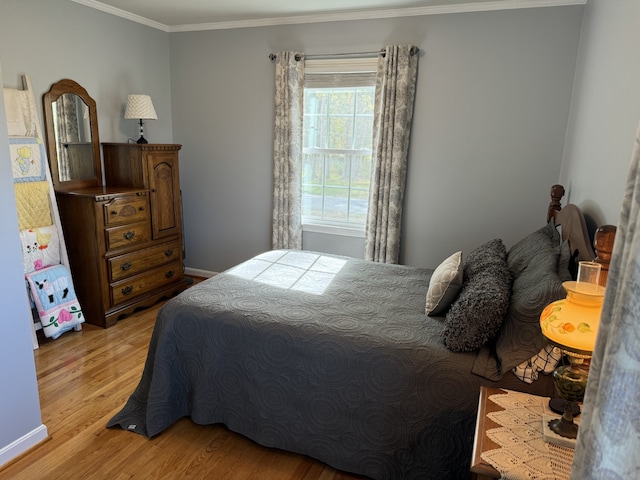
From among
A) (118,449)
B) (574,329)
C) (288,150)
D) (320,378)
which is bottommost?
(118,449)

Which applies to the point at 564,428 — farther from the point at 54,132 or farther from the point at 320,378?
the point at 54,132

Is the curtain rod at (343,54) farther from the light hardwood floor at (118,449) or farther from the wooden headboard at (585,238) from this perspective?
the light hardwood floor at (118,449)

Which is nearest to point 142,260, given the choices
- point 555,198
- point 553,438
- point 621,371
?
point 555,198

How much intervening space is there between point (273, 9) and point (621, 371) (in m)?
3.64

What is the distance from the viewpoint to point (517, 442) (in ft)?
4.17

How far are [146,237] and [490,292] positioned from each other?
292 centimetres

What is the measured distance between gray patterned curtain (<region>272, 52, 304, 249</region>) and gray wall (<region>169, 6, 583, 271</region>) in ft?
0.51

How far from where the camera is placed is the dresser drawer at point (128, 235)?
3.40m

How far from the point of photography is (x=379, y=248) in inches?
149

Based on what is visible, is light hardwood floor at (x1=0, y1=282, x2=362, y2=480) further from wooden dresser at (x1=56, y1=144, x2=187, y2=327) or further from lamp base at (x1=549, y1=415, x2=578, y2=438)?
lamp base at (x1=549, y1=415, x2=578, y2=438)

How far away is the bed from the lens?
1.76 m

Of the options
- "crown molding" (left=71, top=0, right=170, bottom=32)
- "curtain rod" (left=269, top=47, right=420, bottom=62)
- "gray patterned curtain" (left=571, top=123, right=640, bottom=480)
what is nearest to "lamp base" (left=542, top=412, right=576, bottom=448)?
"gray patterned curtain" (left=571, top=123, right=640, bottom=480)

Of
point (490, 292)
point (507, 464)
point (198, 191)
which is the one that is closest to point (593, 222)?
point (490, 292)

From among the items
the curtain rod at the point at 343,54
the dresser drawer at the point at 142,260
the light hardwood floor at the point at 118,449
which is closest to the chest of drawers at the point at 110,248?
the dresser drawer at the point at 142,260
